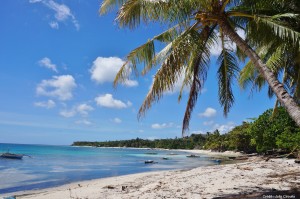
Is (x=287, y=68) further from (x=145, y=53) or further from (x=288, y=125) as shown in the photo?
(x=288, y=125)

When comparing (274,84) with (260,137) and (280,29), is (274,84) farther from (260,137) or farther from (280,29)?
(260,137)

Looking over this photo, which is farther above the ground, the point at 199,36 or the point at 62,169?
the point at 199,36

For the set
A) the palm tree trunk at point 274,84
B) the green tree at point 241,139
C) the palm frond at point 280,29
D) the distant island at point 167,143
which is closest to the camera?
the palm tree trunk at point 274,84

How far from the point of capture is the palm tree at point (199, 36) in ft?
22.9

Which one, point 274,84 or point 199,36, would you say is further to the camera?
point 199,36

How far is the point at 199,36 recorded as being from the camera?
826cm

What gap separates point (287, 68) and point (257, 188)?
252 inches

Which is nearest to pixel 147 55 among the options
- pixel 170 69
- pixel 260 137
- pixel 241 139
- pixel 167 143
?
pixel 170 69

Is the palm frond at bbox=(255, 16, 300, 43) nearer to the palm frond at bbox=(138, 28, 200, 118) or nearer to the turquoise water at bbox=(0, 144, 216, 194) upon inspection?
the palm frond at bbox=(138, 28, 200, 118)

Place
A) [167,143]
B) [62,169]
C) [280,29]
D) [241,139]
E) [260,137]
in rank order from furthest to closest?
[167,143], [241,139], [62,169], [260,137], [280,29]

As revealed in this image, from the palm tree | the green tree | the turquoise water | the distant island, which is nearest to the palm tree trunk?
the palm tree

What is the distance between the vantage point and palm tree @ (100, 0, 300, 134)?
22.9 feet

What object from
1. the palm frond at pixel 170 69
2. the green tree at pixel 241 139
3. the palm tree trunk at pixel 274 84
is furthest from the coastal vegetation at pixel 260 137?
the palm tree trunk at pixel 274 84

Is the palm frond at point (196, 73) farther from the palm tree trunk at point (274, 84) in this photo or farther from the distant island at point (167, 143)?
the distant island at point (167, 143)
